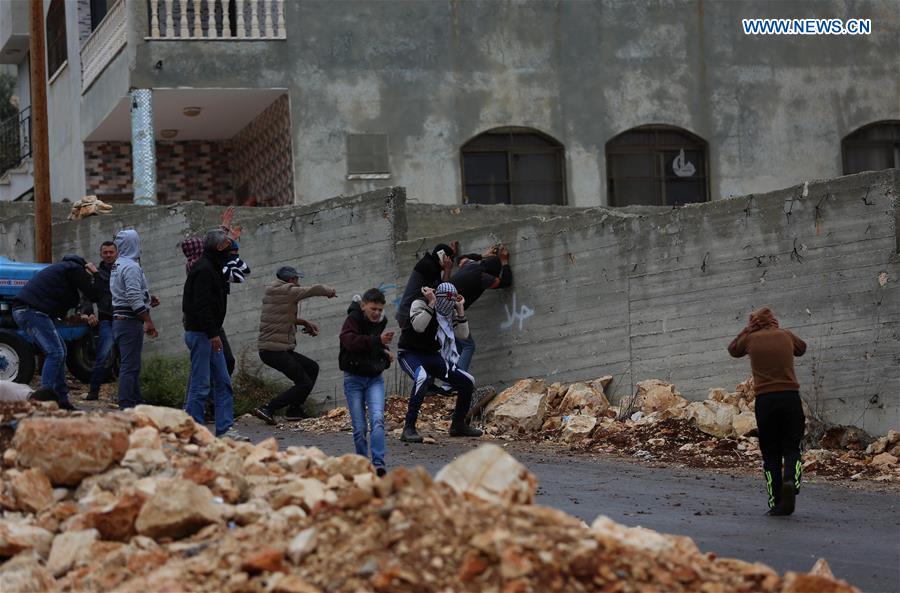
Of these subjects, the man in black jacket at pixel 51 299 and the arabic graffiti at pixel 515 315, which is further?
the arabic graffiti at pixel 515 315

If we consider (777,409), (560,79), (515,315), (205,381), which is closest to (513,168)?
(560,79)

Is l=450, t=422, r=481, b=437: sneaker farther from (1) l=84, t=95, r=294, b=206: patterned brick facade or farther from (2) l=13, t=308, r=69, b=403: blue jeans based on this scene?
(1) l=84, t=95, r=294, b=206: patterned brick facade

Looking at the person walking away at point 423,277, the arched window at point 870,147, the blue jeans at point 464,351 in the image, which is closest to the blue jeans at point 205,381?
the person walking away at point 423,277

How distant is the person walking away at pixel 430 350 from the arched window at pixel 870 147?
1255cm

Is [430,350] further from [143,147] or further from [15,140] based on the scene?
[15,140]

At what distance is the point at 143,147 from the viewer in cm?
2419

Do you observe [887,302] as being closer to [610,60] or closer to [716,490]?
[716,490]

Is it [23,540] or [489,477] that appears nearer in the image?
[489,477]

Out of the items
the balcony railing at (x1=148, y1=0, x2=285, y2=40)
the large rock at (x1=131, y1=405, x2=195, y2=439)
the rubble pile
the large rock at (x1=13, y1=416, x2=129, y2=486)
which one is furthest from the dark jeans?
the balcony railing at (x1=148, y1=0, x2=285, y2=40)

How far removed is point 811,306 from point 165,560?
8.45 meters

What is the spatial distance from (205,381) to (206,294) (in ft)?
2.51

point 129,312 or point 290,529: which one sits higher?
point 129,312

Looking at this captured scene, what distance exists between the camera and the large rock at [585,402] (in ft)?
52.8

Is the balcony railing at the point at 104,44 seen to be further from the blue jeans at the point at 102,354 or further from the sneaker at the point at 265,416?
the sneaker at the point at 265,416
